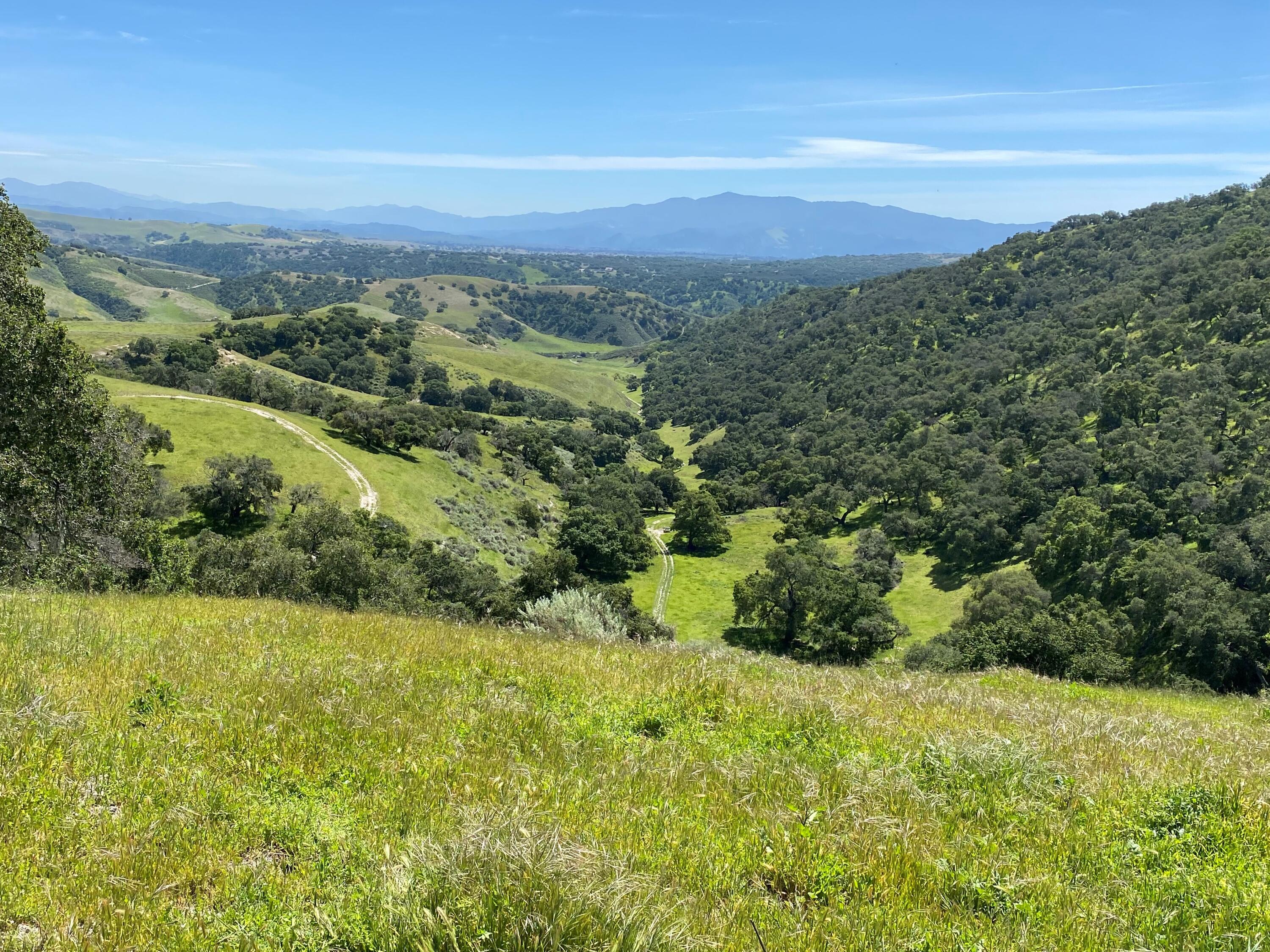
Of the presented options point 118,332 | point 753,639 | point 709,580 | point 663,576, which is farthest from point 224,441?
point 118,332

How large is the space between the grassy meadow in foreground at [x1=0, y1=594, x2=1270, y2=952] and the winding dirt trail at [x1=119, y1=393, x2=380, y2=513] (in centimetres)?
7334

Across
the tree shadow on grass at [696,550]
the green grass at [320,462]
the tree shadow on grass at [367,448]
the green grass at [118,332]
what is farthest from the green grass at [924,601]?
the green grass at [118,332]

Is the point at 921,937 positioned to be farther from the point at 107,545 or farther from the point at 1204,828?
the point at 107,545

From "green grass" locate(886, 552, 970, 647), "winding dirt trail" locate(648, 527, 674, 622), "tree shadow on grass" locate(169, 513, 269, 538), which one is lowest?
"winding dirt trail" locate(648, 527, 674, 622)

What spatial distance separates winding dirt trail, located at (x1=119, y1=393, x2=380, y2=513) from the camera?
3086 inches

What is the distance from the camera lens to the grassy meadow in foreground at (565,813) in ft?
11.2

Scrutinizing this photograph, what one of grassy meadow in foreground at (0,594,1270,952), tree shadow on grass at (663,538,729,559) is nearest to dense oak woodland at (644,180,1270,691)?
tree shadow on grass at (663,538,729,559)

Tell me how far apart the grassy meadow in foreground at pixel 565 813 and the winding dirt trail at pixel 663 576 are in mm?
71854

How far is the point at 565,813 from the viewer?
15.8ft

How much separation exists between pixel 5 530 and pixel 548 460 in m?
109

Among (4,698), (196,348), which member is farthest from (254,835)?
(196,348)

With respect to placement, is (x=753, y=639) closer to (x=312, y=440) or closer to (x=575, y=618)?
(x=312, y=440)

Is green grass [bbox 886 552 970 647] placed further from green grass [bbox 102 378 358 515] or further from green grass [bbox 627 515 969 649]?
green grass [bbox 102 378 358 515]

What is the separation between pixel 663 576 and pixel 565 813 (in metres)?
97.3
